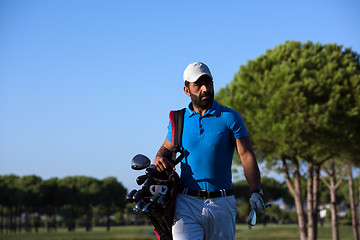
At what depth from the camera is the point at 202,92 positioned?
4.63 m

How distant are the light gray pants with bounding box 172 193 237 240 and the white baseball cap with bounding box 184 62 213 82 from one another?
3.69ft

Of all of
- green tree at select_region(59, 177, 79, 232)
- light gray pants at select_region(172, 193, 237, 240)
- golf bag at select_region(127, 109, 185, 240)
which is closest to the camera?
golf bag at select_region(127, 109, 185, 240)

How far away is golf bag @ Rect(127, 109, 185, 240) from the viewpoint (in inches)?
169

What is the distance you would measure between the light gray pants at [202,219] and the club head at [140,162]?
19.6 inches

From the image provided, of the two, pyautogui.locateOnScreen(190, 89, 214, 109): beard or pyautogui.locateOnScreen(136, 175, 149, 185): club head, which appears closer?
pyautogui.locateOnScreen(136, 175, 149, 185): club head

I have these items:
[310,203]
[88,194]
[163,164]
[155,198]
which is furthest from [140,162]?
[88,194]

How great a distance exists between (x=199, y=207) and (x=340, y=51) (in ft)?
82.6

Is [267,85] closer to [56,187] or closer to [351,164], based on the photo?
[351,164]

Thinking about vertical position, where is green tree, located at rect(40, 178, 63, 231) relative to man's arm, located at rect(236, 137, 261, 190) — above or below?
above

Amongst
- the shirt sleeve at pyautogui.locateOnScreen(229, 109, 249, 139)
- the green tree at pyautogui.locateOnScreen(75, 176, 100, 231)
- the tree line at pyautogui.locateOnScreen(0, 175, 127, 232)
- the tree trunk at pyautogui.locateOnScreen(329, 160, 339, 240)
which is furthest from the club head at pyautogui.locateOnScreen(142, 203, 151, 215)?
the green tree at pyautogui.locateOnScreen(75, 176, 100, 231)

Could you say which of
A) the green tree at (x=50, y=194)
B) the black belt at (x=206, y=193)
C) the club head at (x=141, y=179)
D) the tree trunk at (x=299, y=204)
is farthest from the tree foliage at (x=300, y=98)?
the green tree at (x=50, y=194)

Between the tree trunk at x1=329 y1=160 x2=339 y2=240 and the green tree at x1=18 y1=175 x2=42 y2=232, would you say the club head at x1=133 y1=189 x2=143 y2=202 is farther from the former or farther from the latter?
the green tree at x1=18 y1=175 x2=42 y2=232

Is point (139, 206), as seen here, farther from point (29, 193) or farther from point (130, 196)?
point (29, 193)

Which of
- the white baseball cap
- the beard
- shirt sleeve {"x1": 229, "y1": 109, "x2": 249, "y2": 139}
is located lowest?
shirt sleeve {"x1": 229, "y1": 109, "x2": 249, "y2": 139}
